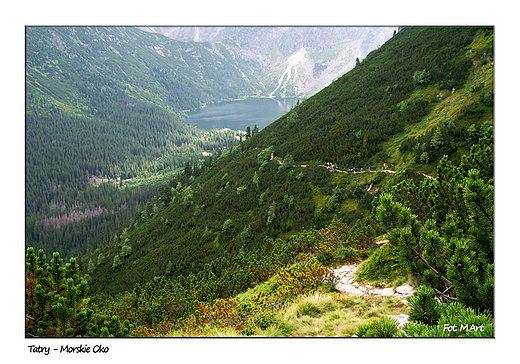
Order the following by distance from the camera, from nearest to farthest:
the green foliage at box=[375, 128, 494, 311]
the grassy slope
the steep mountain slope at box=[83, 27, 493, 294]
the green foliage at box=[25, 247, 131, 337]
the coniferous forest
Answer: the green foliage at box=[375, 128, 494, 311]
the coniferous forest
the grassy slope
the green foliage at box=[25, 247, 131, 337]
the steep mountain slope at box=[83, 27, 493, 294]

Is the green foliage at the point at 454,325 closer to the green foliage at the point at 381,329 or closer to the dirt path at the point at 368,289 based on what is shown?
the green foliage at the point at 381,329

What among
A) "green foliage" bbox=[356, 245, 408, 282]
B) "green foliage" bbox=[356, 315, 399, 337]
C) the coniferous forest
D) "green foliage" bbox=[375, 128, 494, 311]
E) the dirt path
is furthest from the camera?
"green foliage" bbox=[356, 245, 408, 282]

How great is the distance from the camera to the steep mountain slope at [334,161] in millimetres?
33438

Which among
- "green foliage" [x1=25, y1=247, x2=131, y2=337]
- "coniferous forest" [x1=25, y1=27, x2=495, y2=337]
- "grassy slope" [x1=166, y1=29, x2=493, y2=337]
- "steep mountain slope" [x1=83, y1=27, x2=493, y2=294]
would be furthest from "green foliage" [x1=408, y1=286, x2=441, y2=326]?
"steep mountain slope" [x1=83, y1=27, x2=493, y2=294]

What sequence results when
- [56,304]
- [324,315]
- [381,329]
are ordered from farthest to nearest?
[324,315] → [56,304] → [381,329]

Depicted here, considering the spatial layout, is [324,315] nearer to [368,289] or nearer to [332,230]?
[368,289]

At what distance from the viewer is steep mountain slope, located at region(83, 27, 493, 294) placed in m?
33.4

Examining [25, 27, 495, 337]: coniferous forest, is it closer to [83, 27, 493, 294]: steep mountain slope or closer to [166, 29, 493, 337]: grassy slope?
[166, 29, 493, 337]: grassy slope

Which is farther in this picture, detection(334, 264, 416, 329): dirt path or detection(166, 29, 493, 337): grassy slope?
detection(334, 264, 416, 329): dirt path

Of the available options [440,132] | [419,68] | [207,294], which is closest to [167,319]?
[207,294]

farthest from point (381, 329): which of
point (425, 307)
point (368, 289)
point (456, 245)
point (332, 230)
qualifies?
point (332, 230)

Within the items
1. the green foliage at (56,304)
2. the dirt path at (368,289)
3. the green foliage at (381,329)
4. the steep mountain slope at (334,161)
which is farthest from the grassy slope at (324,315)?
the steep mountain slope at (334,161)

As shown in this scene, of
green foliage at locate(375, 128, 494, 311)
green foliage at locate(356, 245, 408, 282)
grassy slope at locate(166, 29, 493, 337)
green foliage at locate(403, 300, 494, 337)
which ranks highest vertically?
green foliage at locate(375, 128, 494, 311)

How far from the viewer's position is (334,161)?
4566 cm
